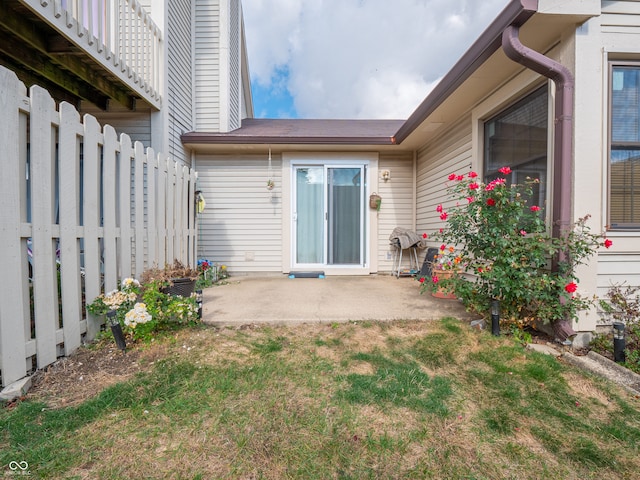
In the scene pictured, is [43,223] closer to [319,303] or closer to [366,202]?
[319,303]

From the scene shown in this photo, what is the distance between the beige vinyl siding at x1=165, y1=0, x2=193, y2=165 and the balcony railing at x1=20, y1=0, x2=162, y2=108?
32 centimetres

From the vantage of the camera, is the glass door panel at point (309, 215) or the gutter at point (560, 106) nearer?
the gutter at point (560, 106)

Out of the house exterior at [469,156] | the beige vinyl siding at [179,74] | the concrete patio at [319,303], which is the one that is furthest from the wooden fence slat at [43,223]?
the house exterior at [469,156]

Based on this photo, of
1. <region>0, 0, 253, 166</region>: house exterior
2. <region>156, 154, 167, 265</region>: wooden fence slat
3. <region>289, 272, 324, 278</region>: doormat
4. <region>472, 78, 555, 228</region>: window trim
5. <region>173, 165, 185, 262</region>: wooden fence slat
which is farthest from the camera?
<region>289, 272, 324, 278</region>: doormat

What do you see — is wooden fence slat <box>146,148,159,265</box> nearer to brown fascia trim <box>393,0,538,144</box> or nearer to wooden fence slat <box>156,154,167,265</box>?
wooden fence slat <box>156,154,167,265</box>

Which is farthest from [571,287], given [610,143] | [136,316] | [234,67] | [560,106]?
[234,67]

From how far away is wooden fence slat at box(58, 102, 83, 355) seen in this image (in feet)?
6.75

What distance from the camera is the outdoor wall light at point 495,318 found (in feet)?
8.02

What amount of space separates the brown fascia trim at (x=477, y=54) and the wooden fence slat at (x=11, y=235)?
330 cm

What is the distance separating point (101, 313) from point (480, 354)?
289 cm

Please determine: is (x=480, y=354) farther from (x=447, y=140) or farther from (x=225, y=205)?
(x=225, y=205)

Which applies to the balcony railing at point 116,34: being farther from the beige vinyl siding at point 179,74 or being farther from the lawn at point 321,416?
the lawn at point 321,416

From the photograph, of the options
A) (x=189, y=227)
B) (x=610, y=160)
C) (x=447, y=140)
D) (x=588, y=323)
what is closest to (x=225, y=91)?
(x=189, y=227)

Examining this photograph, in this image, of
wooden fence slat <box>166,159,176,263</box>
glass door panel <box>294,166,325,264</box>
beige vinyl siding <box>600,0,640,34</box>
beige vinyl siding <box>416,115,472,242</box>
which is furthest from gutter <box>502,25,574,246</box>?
wooden fence slat <box>166,159,176,263</box>
